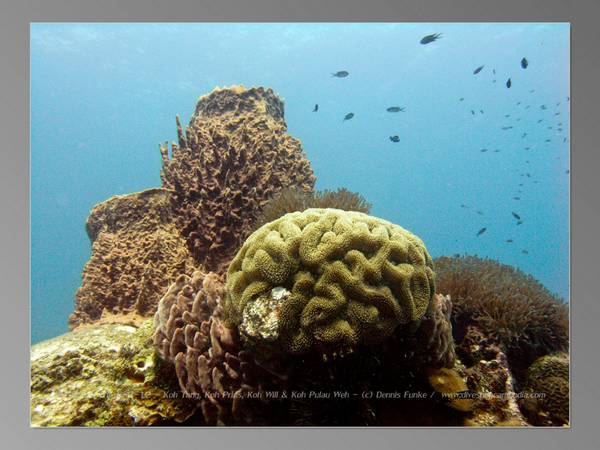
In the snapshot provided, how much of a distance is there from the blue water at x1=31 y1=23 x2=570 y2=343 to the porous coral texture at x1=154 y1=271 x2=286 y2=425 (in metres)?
1.64

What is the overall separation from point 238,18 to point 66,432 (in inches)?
173

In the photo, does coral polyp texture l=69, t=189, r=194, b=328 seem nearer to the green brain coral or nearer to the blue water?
the blue water

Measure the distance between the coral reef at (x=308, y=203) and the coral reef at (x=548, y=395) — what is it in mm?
2515

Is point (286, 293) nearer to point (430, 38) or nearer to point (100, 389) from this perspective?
point (100, 389)

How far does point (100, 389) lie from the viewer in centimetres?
313

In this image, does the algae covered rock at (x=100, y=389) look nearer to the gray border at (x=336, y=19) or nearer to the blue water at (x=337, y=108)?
the gray border at (x=336, y=19)

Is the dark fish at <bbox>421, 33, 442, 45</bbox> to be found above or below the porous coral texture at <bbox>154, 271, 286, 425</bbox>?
above

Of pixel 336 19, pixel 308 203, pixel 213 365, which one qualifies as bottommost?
pixel 213 365

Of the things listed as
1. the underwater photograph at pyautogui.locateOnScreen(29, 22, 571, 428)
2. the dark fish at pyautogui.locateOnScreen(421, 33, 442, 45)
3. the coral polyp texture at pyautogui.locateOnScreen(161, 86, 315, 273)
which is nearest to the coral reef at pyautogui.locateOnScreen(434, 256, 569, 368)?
the underwater photograph at pyautogui.locateOnScreen(29, 22, 571, 428)

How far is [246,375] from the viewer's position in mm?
3037

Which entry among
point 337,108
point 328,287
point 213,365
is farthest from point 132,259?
point 337,108

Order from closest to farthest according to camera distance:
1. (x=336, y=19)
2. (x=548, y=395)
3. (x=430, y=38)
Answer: (x=548, y=395)
(x=336, y=19)
(x=430, y=38)

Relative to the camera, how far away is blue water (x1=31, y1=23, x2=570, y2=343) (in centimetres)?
398

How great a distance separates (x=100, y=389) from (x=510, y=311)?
4230mm
